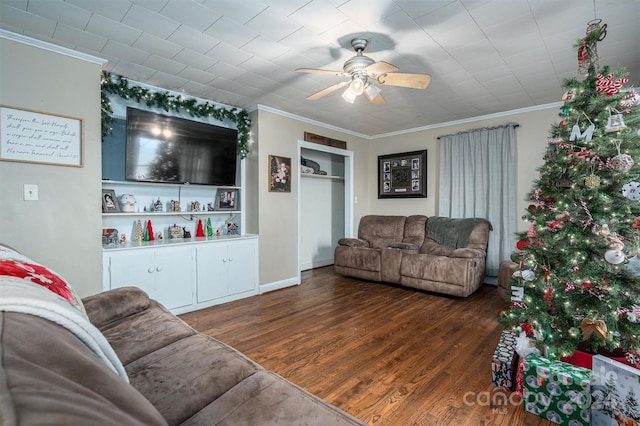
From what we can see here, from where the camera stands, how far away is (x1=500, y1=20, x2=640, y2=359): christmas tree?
1745 mm

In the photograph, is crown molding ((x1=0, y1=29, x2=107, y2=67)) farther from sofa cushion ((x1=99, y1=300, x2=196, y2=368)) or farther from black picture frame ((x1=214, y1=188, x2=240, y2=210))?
sofa cushion ((x1=99, y1=300, x2=196, y2=368))

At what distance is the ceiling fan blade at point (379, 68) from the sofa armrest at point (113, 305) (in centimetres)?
227

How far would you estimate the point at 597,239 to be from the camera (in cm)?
180

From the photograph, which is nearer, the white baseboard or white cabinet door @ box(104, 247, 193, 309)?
white cabinet door @ box(104, 247, 193, 309)

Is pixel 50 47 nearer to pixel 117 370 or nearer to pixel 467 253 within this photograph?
pixel 117 370

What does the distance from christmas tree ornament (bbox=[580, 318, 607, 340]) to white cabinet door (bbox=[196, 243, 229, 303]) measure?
327 centimetres

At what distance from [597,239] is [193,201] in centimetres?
385

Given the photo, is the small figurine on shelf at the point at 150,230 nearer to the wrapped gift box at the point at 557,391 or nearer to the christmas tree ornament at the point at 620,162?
the wrapped gift box at the point at 557,391

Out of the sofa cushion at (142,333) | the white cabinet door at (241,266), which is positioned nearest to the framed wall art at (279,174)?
the white cabinet door at (241,266)

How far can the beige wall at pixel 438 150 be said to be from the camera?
4059 millimetres

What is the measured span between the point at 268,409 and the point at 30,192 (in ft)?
8.79

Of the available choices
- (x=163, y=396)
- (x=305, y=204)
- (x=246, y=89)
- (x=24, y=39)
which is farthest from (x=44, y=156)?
(x=305, y=204)

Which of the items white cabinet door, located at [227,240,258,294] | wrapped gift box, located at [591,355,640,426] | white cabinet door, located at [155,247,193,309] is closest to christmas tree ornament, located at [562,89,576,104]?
wrapped gift box, located at [591,355,640,426]

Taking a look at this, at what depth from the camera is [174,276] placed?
3205 mm
